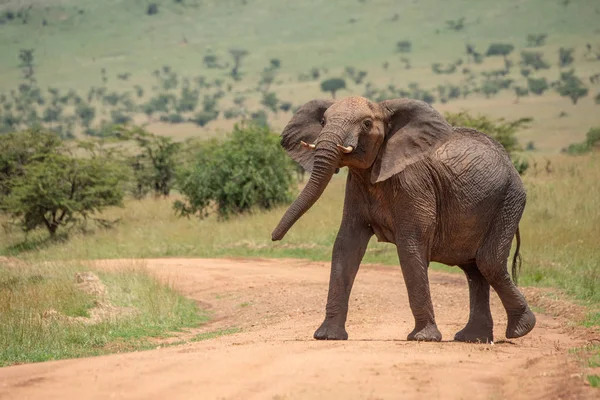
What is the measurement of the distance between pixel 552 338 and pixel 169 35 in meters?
104

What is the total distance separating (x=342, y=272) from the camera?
9109 millimetres

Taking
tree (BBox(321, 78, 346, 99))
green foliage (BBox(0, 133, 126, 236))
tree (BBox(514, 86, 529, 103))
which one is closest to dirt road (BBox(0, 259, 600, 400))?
green foliage (BBox(0, 133, 126, 236))

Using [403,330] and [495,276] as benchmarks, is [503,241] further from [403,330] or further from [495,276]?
[403,330]

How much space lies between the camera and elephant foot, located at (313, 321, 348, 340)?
9.15 m

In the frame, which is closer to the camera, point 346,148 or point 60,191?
point 346,148

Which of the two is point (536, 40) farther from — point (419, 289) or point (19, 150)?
point (419, 289)

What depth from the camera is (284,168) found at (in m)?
24.4

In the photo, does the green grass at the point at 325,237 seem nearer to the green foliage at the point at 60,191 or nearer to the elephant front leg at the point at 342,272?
the green foliage at the point at 60,191

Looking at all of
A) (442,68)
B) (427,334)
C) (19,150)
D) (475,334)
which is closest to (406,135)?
(427,334)

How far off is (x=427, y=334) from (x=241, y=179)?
14.9 metres

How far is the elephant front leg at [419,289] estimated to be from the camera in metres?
8.92

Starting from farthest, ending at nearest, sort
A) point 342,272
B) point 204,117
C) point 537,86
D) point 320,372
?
1. point 204,117
2. point 537,86
3. point 342,272
4. point 320,372

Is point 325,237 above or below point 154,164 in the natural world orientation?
below

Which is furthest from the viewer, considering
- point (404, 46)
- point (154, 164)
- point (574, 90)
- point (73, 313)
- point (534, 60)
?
point (404, 46)
